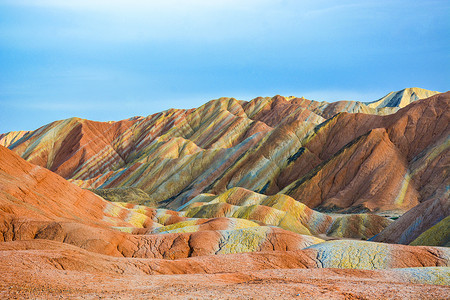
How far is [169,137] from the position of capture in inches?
5472

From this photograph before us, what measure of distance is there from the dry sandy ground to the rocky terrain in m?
0.09

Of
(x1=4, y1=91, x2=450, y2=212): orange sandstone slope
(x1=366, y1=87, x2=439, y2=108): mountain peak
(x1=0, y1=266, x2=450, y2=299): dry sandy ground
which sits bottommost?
(x1=0, y1=266, x2=450, y2=299): dry sandy ground

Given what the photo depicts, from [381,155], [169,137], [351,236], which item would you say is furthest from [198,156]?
[351,236]

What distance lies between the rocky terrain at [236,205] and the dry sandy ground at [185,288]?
9 cm

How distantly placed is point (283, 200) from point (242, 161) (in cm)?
3431

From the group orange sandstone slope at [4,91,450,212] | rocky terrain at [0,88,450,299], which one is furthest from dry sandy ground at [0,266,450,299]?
orange sandstone slope at [4,91,450,212]

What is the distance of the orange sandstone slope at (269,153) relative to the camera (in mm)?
76312

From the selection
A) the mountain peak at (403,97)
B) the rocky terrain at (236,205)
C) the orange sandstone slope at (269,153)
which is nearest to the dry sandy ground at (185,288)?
the rocky terrain at (236,205)

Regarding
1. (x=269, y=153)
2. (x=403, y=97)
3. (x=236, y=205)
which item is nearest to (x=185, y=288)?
(x=236, y=205)

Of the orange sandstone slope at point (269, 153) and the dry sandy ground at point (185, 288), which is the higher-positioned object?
the orange sandstone slope at point (269, 153)

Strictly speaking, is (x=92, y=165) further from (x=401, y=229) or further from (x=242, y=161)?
(x=401, y=229)

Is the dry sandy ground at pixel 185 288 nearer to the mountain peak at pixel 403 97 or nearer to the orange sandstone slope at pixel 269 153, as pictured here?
the orange sandstone slope at pixel 269 153

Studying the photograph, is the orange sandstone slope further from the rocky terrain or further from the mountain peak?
the mountain peak

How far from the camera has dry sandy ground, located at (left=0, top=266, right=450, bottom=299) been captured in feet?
48.5
